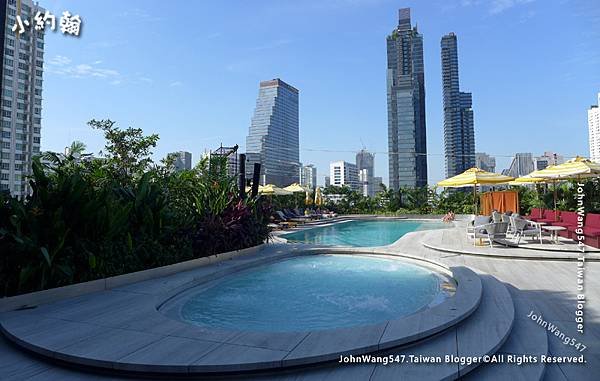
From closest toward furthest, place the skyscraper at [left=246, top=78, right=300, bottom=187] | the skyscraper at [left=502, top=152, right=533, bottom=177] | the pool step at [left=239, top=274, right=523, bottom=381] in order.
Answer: the pool step at [left=239, top=274, right=523, bottom=381]
the skyscraper at [left=502, top=152, right=533, bottom=177]
the skyscraper at [left=246, top=78, right=300, bottom=187]

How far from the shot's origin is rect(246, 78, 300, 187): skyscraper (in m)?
40.7

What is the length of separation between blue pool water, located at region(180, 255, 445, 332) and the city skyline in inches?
202

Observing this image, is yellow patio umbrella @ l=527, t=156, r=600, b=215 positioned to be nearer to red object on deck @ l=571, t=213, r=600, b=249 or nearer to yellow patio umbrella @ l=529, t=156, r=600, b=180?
yellow patio umbrella @ l=529, t=156, r=600, b=180

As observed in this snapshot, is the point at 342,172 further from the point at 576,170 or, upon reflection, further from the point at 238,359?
the point at 238,359

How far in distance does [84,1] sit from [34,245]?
4245 millimetres

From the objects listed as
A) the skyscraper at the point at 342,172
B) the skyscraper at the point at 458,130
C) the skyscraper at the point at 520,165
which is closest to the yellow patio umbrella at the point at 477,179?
the skyscraper at the point at 520,165

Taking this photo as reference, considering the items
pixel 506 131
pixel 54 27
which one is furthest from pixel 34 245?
pixel 506 131

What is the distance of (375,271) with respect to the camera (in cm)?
767

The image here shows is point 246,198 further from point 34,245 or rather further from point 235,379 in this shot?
point 235,379

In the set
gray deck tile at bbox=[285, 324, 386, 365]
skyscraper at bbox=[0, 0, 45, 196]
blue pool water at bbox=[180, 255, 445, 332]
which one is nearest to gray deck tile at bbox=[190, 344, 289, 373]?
gray deck tile at bbox=[285, 324, 386, 365]

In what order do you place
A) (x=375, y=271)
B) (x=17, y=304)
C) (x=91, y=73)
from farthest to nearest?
(x=91, y=73)
(x=375, y=271)
(x=17, y=304)

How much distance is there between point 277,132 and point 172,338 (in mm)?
41957

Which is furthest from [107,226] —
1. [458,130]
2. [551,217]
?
[458,130]

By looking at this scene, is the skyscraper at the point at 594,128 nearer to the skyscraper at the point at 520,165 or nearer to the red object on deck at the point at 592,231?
the skyscraper at the point at 520,165
